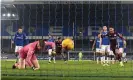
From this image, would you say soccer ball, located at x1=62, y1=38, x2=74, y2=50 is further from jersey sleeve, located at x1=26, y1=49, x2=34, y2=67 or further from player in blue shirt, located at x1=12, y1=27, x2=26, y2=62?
jersey sleeve, located at x1=26, y1=49, x2=34, y2=67

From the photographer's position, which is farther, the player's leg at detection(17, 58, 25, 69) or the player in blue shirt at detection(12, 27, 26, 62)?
the player in blue shirt at detection(12, 27, 26, 62)

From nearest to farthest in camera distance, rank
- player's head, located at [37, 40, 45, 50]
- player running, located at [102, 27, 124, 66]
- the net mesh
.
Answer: player's head, located at [37, 40, 45, 50] < player running, located at [102, 27, 124, 66] < the net mesh

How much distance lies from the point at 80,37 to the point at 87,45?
2.49 m

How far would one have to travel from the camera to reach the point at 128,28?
86.5ft

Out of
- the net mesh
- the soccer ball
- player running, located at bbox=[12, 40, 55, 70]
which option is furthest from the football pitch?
the net mesh

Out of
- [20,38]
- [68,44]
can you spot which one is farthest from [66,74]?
[68,44]

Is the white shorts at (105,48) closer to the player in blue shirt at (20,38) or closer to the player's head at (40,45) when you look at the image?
the player in blue shirt at (20,38)

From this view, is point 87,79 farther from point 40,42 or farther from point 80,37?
point 80,37

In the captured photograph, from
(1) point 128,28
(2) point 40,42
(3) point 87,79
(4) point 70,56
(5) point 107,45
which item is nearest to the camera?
(3) point 87,79

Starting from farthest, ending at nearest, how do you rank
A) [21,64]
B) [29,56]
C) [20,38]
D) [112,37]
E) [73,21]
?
1. [73,21]
2. [20,38]
3. [112,37]
4. [21,64]
5. [29,56]

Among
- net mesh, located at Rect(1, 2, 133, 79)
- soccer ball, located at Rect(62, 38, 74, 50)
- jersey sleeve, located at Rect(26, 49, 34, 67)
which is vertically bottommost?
jersey sleeve, located at Rect(26, 49, 34, 67)

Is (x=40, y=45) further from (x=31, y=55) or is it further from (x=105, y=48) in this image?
(x=105, y=48)

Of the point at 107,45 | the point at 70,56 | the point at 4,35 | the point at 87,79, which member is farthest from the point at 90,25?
the point at 87,79

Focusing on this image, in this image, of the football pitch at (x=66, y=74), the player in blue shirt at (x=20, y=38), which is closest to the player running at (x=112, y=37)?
the football pitch at (x=66, y=74)
